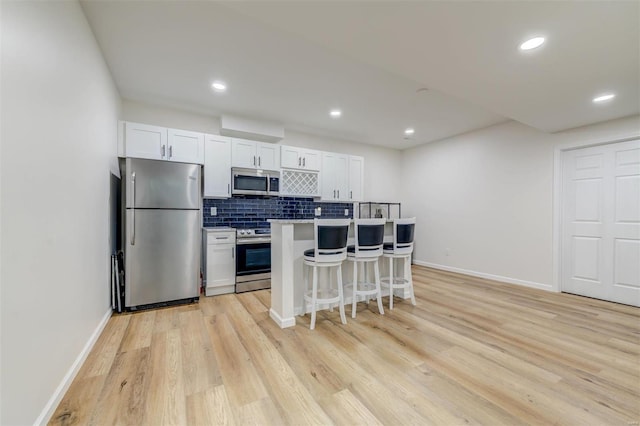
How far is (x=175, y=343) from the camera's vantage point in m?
2.31

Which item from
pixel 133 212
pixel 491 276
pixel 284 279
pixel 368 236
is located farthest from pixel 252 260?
pixel 491 276

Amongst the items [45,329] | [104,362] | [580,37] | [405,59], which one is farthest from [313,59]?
[104,362]

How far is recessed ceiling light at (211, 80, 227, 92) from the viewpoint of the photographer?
3119 millimetres

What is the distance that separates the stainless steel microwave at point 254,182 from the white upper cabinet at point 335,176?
1.00 m

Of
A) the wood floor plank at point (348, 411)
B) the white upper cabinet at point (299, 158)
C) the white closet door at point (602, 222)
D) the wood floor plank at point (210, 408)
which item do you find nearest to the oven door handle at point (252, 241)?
the white upper cabinet at point (299, 158)

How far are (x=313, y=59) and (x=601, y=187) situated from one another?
4.23 meters

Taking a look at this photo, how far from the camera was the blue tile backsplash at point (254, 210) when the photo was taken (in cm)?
424

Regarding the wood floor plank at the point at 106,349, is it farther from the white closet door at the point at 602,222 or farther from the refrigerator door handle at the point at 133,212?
the white closet door at the point at 602,222

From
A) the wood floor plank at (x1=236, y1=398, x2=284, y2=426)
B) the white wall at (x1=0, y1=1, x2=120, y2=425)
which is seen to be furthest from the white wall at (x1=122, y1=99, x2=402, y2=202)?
the wood floor plank at (x1=236, y1=398, x2=284, y2=426)

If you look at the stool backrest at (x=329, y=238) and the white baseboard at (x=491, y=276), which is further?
the white baseboard at (x=491, y=276)

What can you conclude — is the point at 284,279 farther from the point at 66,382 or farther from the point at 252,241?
the point at 66,382

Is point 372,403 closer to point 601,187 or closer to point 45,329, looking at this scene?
point 45,329

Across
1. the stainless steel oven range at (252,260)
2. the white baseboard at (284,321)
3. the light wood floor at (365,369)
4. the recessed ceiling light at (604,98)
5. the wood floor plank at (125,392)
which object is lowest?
the light wood floor at (365,369)

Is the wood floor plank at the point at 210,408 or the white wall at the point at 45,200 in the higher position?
the white wall at the point at 45,200
